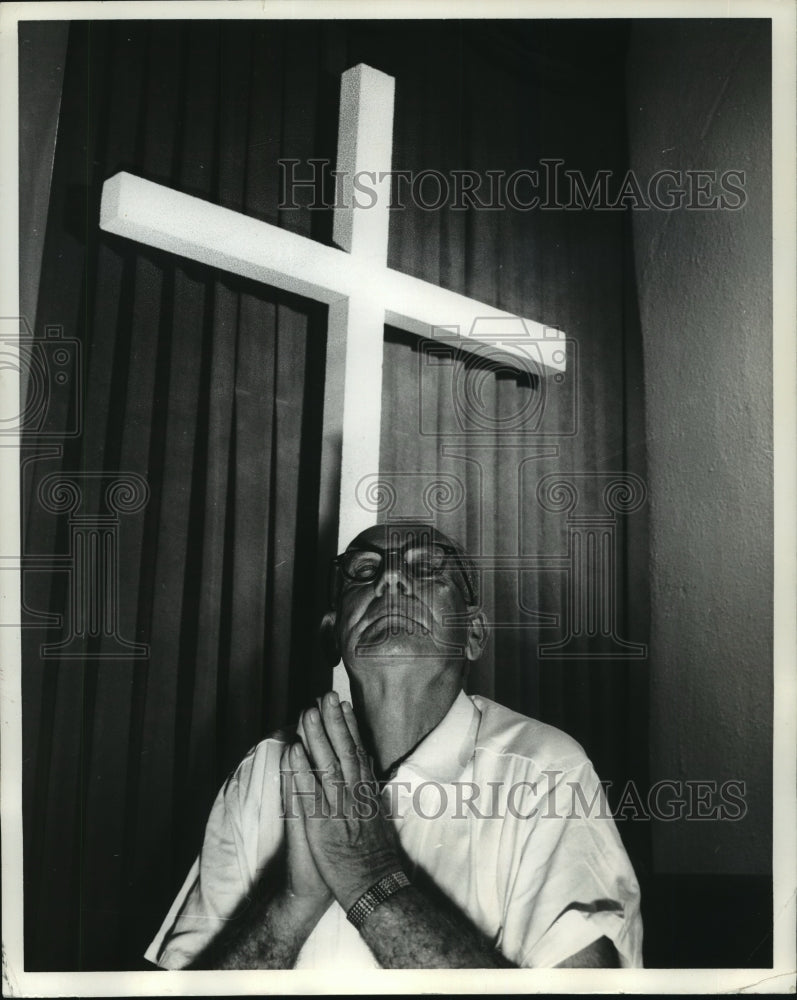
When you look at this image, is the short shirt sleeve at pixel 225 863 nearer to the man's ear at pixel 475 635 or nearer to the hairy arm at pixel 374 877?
the hairy arm at pixel 374 877

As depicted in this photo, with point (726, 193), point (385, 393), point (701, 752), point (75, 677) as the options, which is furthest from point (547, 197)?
point (75, 677)

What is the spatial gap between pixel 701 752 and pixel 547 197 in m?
0.83

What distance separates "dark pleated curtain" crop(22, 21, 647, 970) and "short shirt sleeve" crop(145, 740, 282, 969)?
1.0 inches

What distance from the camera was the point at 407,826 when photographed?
154 centimetres

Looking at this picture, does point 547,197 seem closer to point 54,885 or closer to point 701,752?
point 701,752

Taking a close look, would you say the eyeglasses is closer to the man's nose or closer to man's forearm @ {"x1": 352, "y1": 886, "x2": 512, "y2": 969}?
the man's nose

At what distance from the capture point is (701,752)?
162 centimetres

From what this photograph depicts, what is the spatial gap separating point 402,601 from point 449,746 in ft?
0.69

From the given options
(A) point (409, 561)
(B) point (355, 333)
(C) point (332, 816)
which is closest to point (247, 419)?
(B) point (355, 333)

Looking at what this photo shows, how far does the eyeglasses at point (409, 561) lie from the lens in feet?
5.19

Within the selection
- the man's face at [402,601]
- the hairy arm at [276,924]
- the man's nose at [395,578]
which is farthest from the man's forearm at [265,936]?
the man's nose at [395,578]

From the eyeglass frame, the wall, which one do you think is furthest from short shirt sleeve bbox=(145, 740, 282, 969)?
the wall

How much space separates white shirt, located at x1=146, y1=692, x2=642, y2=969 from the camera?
1518 mm

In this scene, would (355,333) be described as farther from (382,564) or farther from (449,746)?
(449,746)
